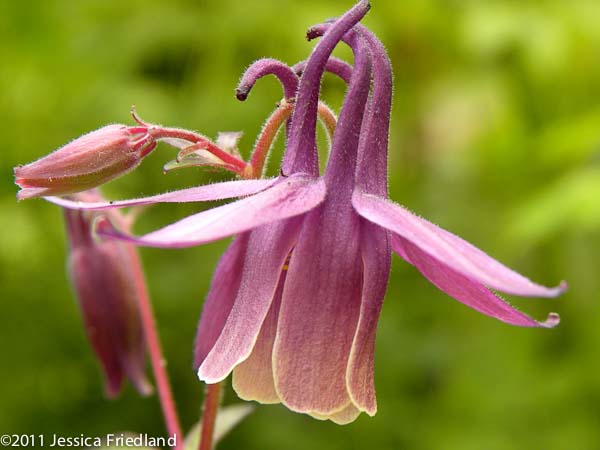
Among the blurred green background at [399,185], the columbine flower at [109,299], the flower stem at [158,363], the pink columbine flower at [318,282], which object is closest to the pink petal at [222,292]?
the pink columbine flower at [318,282]

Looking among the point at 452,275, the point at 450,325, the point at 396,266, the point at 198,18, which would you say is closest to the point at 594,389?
the point at 450,325

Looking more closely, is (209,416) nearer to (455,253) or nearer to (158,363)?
(158,363)

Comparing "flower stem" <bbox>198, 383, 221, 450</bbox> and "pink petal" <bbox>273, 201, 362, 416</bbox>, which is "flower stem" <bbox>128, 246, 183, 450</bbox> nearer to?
"flower stem" <bbox>198, 383, 221, 450</bbox>

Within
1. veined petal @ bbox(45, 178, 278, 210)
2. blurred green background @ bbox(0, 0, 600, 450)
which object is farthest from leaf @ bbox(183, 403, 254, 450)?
blurred green background @ bbox(0, 0, 600, 450)

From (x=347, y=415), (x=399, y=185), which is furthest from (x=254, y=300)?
(x=399, y=185)

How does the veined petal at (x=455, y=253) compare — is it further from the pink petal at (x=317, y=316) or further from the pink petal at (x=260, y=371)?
the pink petal at (x=260, y=371)

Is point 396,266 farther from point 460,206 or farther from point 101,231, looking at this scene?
point 101,231
